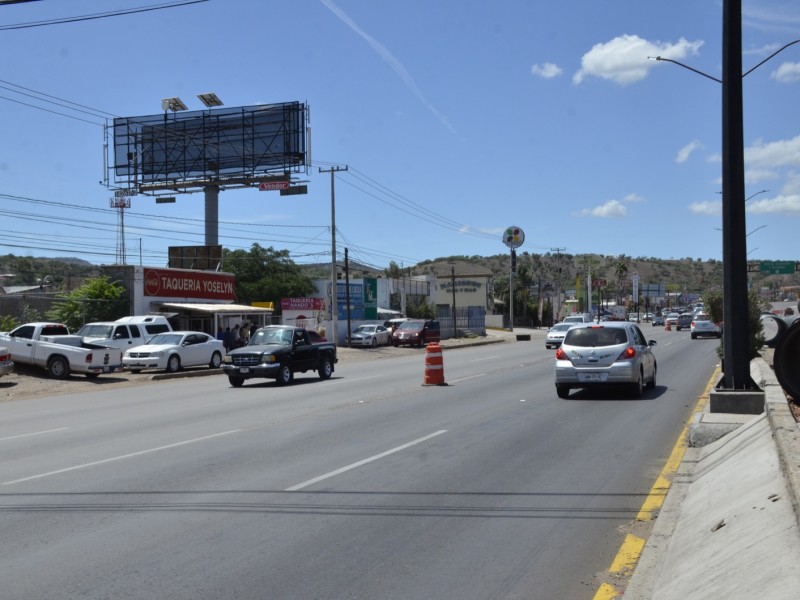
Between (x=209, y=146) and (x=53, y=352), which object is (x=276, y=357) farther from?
(x=209, y=146)

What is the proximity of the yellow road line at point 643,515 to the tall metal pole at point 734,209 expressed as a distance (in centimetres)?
141

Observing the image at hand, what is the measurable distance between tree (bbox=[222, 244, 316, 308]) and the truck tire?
4766cm

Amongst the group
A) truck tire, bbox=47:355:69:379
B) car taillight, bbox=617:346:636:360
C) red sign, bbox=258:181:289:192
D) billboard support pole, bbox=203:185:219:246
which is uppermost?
red sign, bbox=258:181:289:192

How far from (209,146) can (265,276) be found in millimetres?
27331

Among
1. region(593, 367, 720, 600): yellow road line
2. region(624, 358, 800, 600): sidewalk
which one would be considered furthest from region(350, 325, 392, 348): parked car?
region(624, 358, 800, 600): sidewalk

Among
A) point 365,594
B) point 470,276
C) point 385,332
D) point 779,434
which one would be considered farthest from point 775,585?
point 470,276

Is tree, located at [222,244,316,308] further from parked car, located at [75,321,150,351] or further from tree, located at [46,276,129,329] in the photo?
parked car, located at [75,321,150,351]

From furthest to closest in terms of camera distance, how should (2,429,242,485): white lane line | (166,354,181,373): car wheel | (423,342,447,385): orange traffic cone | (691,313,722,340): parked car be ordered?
(691,313,722,340): parked car, (166,354,181,373): car wheel, (423,342,447,385): orange traffic cone, (2,429,242,485): white lane line

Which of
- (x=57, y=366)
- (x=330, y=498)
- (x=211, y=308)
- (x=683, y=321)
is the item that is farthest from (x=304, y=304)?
(x=330, y=498)

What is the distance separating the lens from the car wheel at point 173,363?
3008 cm

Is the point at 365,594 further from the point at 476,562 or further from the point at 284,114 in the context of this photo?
the point at 284,114

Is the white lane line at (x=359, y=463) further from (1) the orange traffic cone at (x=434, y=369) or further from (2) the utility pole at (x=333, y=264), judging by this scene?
(2) the utility pole at (x=333, y=264)

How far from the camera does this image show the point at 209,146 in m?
54.5

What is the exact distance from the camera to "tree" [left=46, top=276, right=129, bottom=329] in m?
38.2
